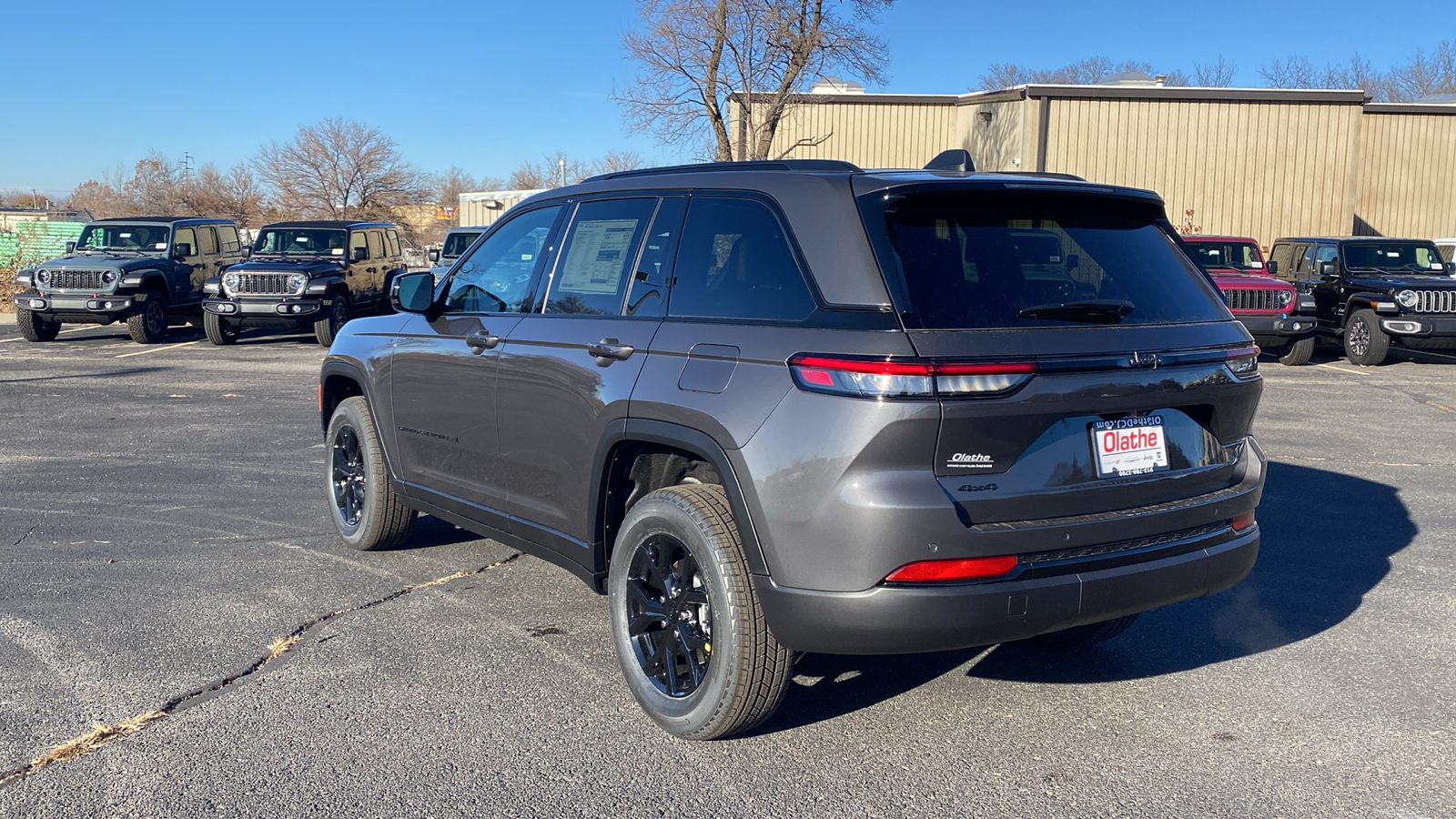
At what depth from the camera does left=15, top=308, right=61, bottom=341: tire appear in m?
18.4

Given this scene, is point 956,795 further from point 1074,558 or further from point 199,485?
point 199,485

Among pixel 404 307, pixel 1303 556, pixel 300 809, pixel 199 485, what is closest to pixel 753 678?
pixel 300 809

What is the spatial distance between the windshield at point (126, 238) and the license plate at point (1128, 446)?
61.6ft

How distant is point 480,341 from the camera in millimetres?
4754

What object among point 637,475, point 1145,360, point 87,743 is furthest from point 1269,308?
point 87,743

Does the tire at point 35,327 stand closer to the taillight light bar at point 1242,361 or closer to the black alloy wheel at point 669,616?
the black alloy wheel at point 669,616

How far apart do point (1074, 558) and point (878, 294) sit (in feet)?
3.14

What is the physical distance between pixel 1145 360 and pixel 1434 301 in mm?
15176

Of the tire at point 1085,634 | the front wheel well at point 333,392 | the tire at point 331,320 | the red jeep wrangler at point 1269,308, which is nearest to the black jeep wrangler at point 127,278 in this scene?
the tire at point 331,320

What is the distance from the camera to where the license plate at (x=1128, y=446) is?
11.1 feet

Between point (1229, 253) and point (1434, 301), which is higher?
point (1229, 253)

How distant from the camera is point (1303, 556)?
5.85 metres

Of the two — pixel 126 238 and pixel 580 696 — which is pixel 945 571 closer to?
pixel 580 696

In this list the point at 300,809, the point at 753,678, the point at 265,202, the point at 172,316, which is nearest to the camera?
the point at 300,809
